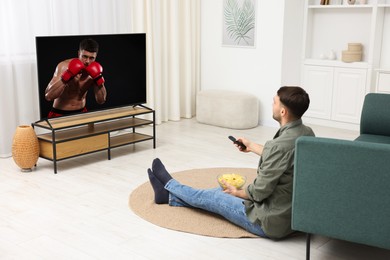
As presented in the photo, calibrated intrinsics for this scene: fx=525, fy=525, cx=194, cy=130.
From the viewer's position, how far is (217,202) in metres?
3.33

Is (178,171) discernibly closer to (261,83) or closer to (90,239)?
(90,239)

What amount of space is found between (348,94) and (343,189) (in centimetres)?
381

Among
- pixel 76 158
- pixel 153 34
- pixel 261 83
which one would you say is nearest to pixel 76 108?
pixel 76 158

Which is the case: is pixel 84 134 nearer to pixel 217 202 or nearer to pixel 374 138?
→ pixel 217 202

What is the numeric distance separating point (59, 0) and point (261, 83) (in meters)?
2.60

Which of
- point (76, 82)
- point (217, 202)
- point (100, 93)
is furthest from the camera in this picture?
point (100, 93)

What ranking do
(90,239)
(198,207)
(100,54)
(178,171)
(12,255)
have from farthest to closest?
(100,54) → (178,171) → (198,207) → (90,239) → (12,255)

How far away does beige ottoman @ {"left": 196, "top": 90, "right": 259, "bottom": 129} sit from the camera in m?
6.24

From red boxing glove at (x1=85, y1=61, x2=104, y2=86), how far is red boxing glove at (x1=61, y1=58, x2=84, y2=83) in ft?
0.36

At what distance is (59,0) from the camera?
5246 millimetres

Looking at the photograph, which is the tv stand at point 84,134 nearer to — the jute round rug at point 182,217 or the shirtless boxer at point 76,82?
the shirtless boxer at point 76,82

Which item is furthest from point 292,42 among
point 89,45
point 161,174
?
point 161,174

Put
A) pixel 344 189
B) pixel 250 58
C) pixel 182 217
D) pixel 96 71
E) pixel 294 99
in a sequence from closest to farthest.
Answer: pixel 344 189 < pixel 294 99 < pixel 182 217 < pixel 96 71 < pixel 250 58

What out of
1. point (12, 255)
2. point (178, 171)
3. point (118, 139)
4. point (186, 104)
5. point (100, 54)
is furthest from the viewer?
point (186, 104)
